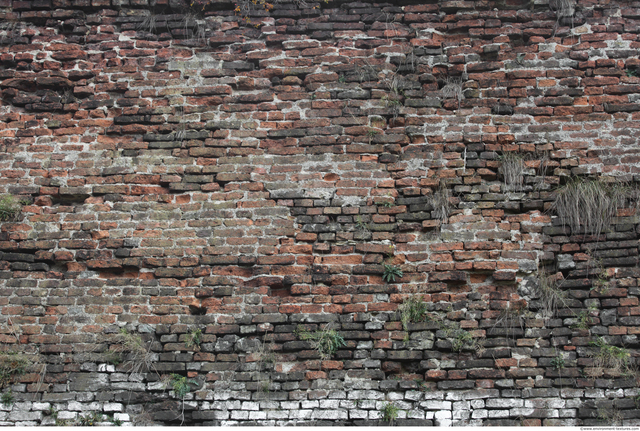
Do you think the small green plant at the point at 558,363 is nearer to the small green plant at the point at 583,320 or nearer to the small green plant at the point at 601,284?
the small green plant at the point at 583,320

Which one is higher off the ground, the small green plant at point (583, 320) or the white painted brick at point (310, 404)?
the small green plant at point (583, 320)

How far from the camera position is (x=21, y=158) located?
13.8 ft

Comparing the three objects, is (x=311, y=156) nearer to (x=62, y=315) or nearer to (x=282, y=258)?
(x=282, y=258)

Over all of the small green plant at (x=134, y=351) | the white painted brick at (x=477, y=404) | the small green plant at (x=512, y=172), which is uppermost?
the small green plant at (x=512, y=172)

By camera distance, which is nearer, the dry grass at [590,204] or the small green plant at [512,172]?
the dry grass at [590,204]

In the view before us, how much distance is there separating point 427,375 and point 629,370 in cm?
137

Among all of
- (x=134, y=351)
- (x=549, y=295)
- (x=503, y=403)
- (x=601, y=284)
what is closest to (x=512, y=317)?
(x=549, y=295)

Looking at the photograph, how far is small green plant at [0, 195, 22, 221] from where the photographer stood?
404cm

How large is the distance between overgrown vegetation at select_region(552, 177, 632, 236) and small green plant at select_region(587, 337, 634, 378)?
2.73 ft

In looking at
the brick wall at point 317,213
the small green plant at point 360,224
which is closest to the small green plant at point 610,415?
the brick wall at point 317,213

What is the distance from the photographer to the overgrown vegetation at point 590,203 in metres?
3.78

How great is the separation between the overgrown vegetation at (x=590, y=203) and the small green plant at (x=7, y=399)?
424 centimetres

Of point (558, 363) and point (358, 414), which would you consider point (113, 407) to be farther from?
point (558, 363)

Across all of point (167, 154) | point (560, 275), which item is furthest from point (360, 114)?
point (560, 275)
